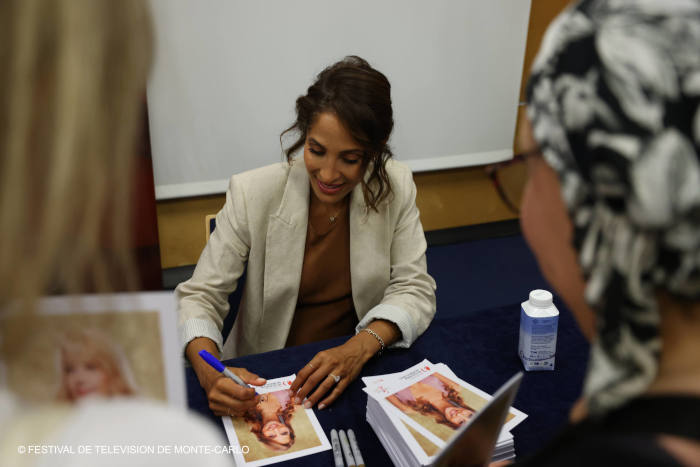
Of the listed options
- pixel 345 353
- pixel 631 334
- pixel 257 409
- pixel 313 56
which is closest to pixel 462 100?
pixel 313 56

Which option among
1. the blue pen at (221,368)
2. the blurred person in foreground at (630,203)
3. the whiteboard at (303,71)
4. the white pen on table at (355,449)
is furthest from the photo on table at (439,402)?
the whiteboard at (303,71)

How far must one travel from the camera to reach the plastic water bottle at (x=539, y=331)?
4.26 feet

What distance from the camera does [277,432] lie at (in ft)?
3.79

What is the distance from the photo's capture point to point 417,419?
3.76 feet

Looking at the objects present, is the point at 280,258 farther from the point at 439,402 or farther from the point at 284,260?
the point at 439,402

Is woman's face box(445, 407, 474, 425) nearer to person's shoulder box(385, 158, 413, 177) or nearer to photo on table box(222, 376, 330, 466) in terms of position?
photo on table box(222, 376, 330, 466)

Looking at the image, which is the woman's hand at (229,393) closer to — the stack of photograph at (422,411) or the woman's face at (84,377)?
the stack of photograph at (422,411)

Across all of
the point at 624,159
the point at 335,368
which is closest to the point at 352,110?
the point at 335,368

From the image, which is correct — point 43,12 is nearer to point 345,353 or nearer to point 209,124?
point 345,353

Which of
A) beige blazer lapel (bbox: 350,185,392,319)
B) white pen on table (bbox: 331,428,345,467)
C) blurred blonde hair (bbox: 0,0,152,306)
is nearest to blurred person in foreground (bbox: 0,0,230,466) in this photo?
blurred blonde hair (bbox: 0,0,152,306)

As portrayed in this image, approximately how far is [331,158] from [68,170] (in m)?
1.39

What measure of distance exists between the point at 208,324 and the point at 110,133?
1.25m

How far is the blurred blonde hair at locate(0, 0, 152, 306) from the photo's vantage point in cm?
37

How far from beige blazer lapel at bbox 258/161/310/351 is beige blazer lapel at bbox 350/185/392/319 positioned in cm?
17
